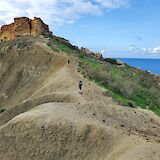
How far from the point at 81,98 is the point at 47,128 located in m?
5.95

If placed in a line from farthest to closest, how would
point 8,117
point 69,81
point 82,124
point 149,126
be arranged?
1. point 69,81
2. point 8,117
3. point 149,126
4. point 82,124

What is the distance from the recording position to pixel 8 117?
30984 mm

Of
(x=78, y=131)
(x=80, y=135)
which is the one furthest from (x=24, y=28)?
(x=80, y=135)

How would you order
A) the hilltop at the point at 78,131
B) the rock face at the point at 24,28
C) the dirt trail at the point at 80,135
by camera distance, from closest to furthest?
the dirt trail at the point at 80,135
the hilltop at the point at 78,131
the rock face at the point at 24,28

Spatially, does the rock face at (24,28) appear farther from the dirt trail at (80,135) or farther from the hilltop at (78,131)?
the dirt trail at (80,135)

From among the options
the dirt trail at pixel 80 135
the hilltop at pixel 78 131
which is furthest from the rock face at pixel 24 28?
the dirt trail at pixel 80 135

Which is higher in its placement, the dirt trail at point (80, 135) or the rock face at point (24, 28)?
the rock face at point (24, 28)

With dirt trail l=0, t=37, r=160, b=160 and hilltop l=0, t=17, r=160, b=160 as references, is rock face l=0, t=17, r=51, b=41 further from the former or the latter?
dirt trail l=0, t=37, r=160, b=160

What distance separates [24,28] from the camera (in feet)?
223

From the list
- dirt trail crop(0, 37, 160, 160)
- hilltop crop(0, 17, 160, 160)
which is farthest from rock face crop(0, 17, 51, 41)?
dirt trail crop(0, 37, 160, 160)

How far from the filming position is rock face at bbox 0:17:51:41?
6681 centimetres

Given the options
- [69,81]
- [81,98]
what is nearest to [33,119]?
[81,98]

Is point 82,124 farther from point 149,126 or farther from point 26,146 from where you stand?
point 149,126

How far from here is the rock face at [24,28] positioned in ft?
219
